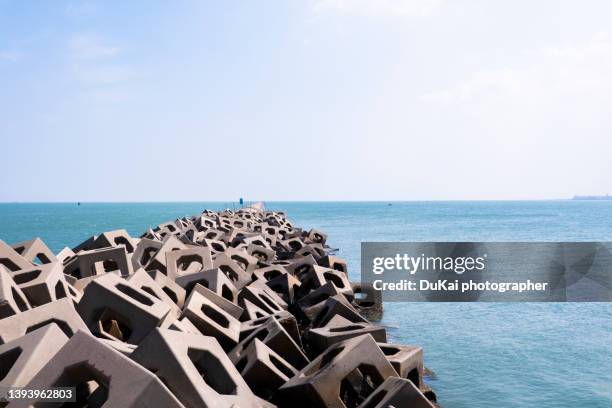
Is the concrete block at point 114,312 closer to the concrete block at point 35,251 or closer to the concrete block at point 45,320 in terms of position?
the concrete block at point 45,320

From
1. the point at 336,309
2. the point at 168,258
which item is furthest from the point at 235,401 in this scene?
the point at 168,258

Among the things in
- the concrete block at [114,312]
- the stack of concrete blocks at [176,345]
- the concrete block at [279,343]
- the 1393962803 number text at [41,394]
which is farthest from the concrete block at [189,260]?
the 1393962803 number text at [41,394]

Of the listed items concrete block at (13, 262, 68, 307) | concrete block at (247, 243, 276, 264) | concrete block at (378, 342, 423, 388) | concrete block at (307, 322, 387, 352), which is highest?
concrete block at (13, 262, 68, 307)

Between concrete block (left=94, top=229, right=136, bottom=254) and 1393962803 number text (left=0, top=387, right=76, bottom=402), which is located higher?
concrete block (left=94, top=229, right=136, bottom=254)

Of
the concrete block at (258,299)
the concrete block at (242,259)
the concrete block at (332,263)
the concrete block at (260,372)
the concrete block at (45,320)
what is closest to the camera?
the concrete block at (45,320)

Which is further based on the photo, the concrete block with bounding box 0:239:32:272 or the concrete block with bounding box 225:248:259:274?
the concrete block with bounding box 225:248:259:274

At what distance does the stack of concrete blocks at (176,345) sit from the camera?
397 cm

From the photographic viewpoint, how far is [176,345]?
4.43 metres

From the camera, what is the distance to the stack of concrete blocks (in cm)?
397

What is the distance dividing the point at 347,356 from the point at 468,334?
26.7 ft

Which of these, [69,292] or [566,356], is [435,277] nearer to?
[566,356]

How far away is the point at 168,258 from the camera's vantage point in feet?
32.1

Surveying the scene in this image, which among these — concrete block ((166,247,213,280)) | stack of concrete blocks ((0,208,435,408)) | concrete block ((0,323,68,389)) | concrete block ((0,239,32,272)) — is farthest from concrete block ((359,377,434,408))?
concrete block ((0,239,32,272))

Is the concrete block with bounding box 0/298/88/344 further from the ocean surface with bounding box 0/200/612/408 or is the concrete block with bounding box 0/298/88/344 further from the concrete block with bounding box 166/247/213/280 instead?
the ocean surface with bounding box 0/200/612/408
